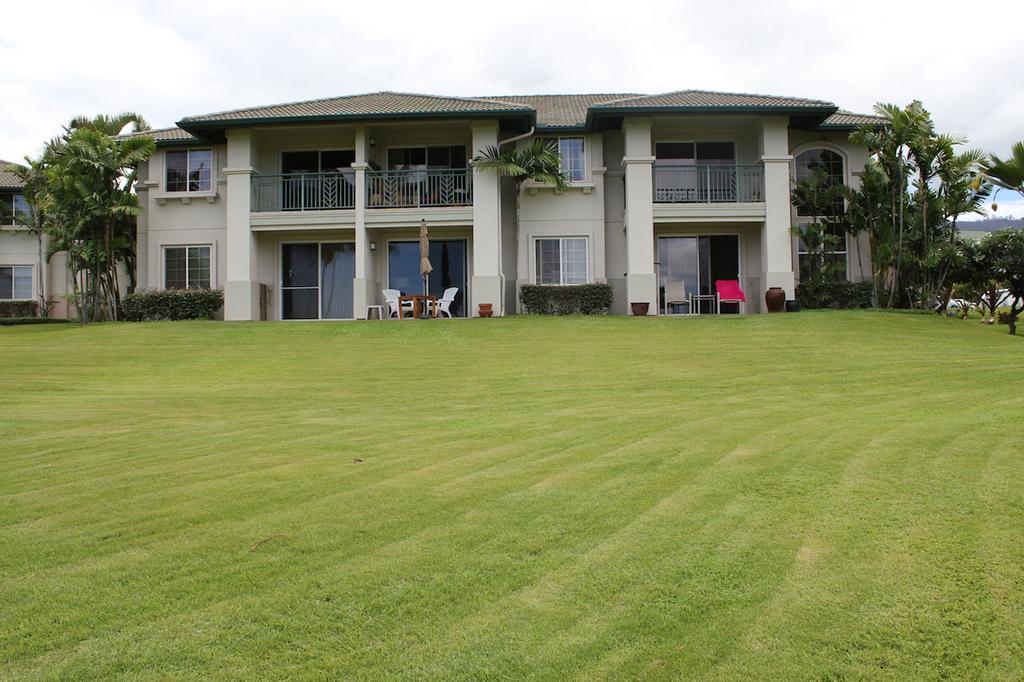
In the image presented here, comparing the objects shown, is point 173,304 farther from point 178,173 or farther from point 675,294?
point 675,294

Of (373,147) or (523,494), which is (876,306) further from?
(523,494)

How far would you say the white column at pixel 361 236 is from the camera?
23.1 m

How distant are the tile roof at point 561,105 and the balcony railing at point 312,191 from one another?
6128 millimetres

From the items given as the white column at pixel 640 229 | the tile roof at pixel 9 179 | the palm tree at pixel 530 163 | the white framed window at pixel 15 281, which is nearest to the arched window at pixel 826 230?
the white column at pixel 640 229

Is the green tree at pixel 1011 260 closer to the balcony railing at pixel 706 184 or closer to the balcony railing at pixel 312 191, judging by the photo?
the balcony railing at pixel 706 184

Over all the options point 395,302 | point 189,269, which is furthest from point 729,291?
point 189,269

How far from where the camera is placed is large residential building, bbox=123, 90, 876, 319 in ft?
75.2

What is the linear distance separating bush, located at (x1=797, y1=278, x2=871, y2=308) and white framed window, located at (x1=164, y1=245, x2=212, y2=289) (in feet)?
59.7

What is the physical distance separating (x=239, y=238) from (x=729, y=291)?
570 inches

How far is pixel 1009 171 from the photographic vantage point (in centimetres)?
2073

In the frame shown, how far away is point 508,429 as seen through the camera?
7.72 meters

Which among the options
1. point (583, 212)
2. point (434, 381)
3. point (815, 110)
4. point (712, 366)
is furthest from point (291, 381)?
point (815, 110)

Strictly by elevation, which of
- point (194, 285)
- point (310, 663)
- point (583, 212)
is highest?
point (583, 212)

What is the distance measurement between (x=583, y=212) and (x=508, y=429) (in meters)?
17.2
